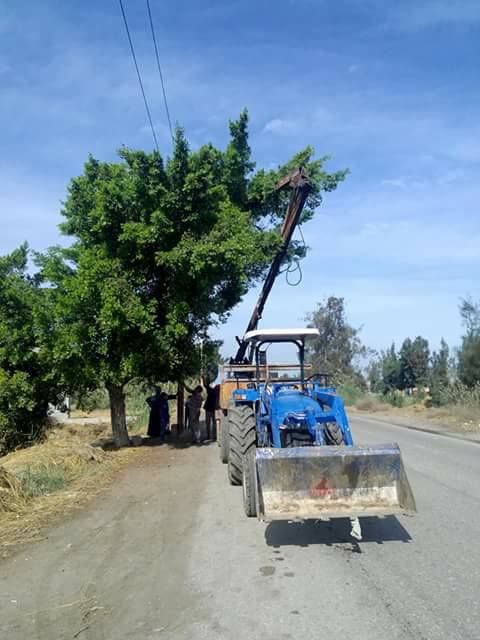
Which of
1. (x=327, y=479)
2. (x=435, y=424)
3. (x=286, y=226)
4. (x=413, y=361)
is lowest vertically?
(x=435, y=424)

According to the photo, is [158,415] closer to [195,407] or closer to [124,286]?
[195,407]

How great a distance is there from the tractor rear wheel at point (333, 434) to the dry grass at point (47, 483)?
4167mm

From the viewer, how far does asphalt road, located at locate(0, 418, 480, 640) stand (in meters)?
4.48

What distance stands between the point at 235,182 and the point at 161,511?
40.0 ft

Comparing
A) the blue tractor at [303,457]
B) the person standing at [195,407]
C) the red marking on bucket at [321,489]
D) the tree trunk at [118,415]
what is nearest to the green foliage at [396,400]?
the person standing at [195,407]

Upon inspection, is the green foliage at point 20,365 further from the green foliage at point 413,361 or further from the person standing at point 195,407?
the green foliage at point 413,361

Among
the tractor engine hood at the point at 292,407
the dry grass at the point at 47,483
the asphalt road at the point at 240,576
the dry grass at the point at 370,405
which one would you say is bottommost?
the asphalt road at the point at 240,576

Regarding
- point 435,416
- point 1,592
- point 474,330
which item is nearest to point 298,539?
point 1,592

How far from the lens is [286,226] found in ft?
53.9

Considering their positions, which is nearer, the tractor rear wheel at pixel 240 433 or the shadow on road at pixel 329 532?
the shadow on road at pixel 329 532

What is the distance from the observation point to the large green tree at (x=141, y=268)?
1434 centimetres

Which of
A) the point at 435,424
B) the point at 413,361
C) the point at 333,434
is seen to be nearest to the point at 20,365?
the point at 333,434

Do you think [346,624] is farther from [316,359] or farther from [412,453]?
[316,359]

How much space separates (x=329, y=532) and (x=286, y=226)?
10825 mm
